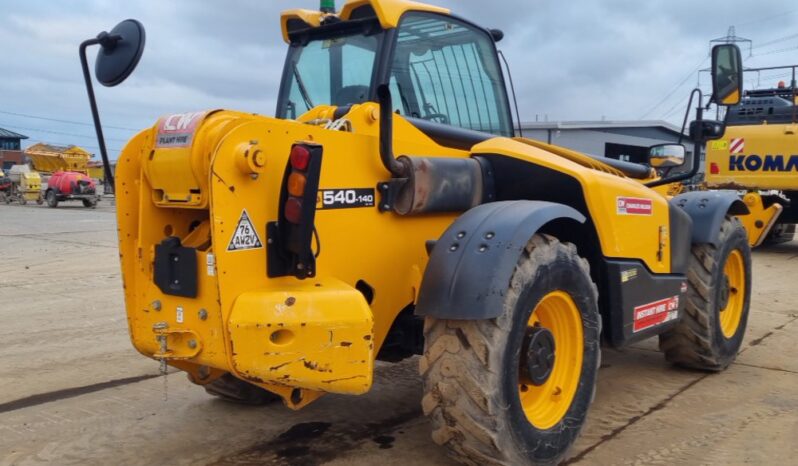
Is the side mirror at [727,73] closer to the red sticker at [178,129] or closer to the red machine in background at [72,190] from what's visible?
the red sticker at [178,129]

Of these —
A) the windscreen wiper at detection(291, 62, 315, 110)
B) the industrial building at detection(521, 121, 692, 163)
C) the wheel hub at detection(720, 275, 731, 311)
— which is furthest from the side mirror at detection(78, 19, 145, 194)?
the industrial building at detection(521, 121, 692, 163)

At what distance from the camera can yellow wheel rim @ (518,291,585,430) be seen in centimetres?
343

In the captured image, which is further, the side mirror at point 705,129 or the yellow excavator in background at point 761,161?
the yellow excavator in background at point 761,161

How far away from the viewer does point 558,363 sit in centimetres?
357

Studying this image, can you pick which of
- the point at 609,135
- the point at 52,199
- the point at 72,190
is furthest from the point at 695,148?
the point at 52,199

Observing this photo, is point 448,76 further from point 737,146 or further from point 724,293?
point 737,146

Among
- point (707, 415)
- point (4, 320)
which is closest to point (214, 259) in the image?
point (707, 415)

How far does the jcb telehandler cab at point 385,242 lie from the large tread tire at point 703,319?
750 mm

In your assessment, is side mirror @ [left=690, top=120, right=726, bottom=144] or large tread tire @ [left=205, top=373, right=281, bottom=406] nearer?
large tread tire @ [left=205, top=373, right=281, bottom=406]

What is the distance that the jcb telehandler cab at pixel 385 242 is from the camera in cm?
280

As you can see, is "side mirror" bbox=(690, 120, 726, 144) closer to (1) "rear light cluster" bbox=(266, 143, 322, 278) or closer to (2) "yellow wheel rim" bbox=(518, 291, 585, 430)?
(2) "yellow wheel rim" bbox=(518, 291, 585, 430)

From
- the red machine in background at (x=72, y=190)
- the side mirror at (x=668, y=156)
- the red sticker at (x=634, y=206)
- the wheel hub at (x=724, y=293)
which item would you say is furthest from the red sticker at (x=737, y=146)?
the red machine in background at (x=72, y=190)

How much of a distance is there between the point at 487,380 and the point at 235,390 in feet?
5.97

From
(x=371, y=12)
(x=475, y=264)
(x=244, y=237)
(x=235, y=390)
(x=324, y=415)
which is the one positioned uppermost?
(x=371, y=12)
